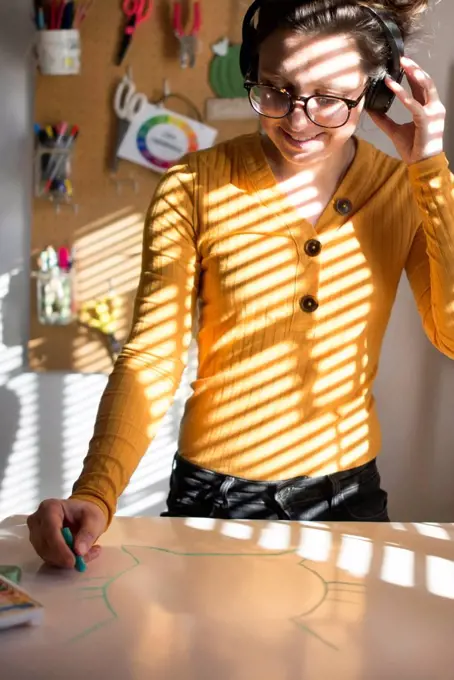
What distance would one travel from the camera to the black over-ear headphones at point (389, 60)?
1238mm

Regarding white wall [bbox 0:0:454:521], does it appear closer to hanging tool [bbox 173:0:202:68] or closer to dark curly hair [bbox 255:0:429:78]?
hanging tool [bbox 173:0:202:68]

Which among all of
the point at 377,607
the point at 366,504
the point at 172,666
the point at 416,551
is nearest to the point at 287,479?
the point at 366,504

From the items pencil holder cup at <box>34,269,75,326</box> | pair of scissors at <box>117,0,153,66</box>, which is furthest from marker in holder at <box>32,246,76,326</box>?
pair of scissors at <box>117,0,153,66</box>

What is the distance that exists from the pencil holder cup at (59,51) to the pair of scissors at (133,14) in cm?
13

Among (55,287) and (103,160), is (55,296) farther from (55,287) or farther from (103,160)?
(103,160)

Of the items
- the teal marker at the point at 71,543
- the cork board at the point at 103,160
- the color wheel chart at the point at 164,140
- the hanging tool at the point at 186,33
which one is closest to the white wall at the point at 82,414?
the cork board at the point at 103,160

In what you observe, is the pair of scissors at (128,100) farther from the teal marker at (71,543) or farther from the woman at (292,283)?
the teal marker at (71,543)

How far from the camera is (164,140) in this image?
→ 8.46ft

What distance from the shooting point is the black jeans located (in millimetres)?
1319

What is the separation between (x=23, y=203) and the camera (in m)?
2.64

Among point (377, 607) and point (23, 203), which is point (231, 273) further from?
point (23, 203)

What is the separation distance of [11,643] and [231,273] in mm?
617

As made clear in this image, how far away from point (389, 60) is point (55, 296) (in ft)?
5.12

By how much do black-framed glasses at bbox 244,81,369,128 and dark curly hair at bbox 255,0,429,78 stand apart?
0.22 ft
